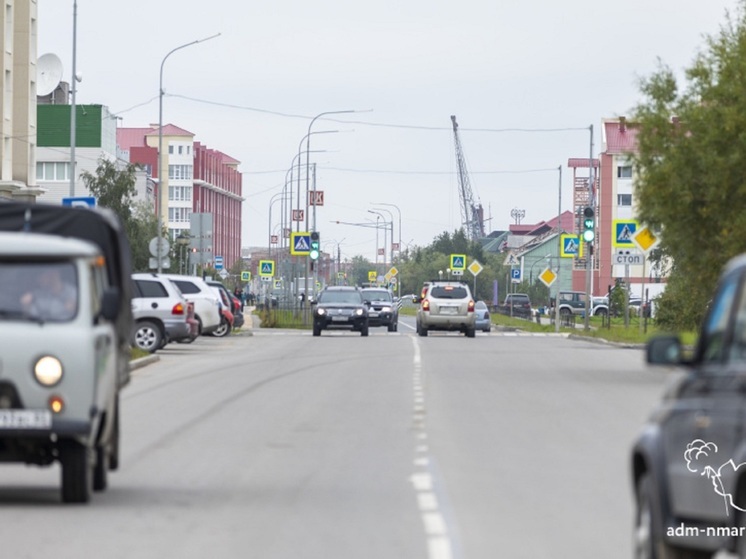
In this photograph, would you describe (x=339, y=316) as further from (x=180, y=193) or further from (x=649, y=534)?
(x=180, y=193)

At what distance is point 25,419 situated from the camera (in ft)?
37.0

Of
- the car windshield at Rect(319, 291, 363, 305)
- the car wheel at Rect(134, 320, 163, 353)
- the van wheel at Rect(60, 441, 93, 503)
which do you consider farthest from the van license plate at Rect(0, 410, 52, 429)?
the car windshield at Rect(319, 291, 363, 305)

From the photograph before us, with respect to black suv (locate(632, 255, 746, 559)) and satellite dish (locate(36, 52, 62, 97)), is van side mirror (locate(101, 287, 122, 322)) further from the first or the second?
satellite dish (locate(36, 52, 62, 97))

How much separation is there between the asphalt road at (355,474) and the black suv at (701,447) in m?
Result: 2.07

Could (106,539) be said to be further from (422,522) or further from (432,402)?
(432,402)

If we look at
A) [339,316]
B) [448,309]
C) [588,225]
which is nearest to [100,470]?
[588,225]

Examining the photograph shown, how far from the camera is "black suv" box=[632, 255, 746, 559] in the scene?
6645mm

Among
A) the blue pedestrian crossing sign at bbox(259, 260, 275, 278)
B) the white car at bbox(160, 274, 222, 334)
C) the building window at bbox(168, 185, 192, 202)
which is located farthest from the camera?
the building window at bbox(168, 185, 192, 202)

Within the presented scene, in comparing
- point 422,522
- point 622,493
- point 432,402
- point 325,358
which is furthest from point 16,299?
point 325,358

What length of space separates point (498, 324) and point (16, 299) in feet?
229

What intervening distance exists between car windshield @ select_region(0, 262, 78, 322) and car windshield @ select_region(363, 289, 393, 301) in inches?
2247

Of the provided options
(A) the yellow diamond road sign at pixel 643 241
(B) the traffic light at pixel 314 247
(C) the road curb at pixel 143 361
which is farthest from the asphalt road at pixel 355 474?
(B) the traffic light at pixel 314 247

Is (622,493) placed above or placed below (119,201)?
below

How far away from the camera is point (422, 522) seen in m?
10.9
